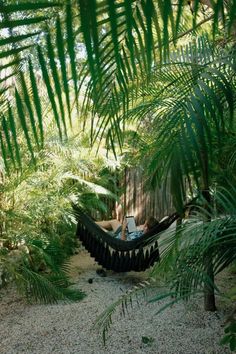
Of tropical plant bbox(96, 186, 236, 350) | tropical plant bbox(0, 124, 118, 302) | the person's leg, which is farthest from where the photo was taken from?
the person's leg

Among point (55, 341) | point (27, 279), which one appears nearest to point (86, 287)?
point (27, 279)

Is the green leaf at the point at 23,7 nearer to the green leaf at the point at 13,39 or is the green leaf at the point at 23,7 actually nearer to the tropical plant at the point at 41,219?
the green leaf at the point at 13,39

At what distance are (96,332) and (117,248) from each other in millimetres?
935

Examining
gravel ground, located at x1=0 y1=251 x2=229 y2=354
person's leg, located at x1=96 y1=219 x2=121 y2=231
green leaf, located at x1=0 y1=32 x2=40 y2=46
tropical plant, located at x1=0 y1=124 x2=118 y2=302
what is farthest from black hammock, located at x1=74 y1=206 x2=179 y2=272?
→ green leaf, located at x1=0 y1=32 x2=40 y2=46

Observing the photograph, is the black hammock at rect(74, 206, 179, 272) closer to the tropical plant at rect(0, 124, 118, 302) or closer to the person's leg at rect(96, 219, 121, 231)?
the tropical plant at rect(0, 124, 118, 302)

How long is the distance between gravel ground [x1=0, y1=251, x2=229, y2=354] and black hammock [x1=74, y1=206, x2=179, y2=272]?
0.33 m

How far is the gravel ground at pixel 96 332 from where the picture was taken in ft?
6.16

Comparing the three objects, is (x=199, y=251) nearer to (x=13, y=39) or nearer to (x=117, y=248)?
(x=13, y=39)

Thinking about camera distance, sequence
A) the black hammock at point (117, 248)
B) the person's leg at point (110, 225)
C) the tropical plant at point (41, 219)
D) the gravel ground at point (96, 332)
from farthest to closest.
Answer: the person's leg at point (110, 225), the black hammock at point (117, 248), the tropical plant at point (41, 219), the gravel ground at point (96, 332)

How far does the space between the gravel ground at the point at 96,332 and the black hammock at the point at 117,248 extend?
0.33 m

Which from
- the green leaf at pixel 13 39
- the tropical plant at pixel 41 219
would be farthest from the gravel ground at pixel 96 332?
the green leaf at pixel 13 39

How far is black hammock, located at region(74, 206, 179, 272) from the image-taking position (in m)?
2.71

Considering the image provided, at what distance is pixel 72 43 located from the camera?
0.80 feet

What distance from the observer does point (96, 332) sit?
2.08m
